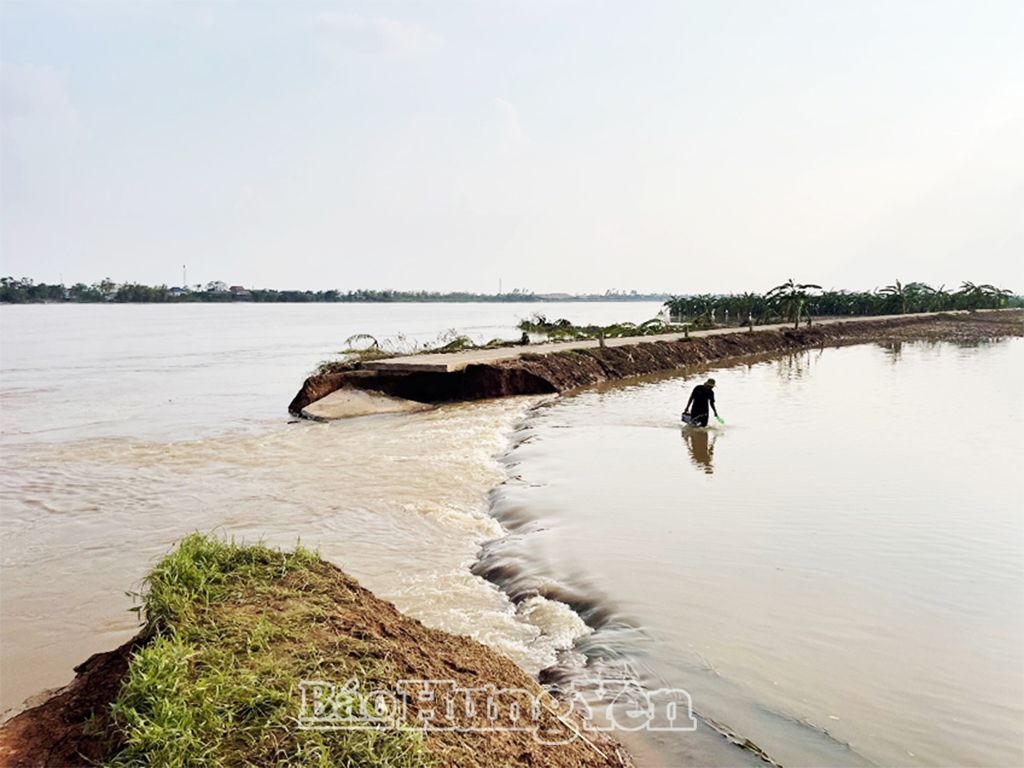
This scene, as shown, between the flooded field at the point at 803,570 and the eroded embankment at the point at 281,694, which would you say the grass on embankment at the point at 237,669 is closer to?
the eroded embankment at the point at 281,694

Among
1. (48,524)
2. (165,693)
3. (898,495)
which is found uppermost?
(165,693)

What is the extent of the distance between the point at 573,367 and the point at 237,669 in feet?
63.4

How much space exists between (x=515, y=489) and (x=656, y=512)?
6.69 ft

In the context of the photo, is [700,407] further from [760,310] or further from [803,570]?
[760,310]

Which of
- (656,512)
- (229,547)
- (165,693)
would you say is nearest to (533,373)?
(656,512)

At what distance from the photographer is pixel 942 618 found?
5531mm

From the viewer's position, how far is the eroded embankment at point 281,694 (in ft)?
8.49

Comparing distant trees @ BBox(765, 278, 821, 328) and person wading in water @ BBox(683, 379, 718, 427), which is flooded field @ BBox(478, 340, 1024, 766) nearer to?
person wading in water @ BBox(683, 379, 718, 427)

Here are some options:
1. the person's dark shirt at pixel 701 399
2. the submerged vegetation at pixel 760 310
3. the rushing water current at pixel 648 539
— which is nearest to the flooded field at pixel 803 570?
the rushing water current at pixel 648 539

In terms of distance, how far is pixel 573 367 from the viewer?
21.9m

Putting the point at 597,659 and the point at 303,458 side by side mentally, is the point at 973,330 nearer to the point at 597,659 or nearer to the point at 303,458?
the point at 303,458

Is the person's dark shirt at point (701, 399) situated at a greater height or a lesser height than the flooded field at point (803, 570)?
greater

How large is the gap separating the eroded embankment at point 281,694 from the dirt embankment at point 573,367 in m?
14.0

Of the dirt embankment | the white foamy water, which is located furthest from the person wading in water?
the dirt embankment
